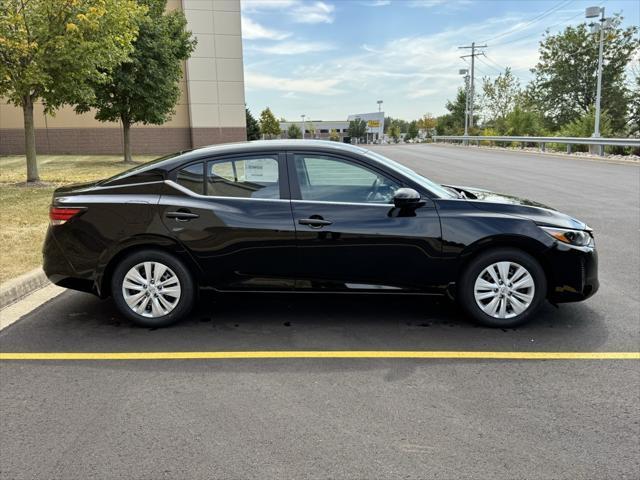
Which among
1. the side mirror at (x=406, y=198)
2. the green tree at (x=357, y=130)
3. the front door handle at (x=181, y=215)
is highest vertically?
the green tree at (x=357, y=130)

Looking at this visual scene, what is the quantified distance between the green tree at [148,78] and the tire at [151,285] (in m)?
18.6

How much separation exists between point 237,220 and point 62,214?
1.53 m

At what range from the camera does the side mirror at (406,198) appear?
4.60m

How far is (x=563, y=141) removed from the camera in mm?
27484

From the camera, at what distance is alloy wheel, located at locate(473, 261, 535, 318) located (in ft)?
15.4

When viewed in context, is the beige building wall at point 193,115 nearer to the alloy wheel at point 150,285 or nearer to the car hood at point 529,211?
the alloy wheel at point 150,285

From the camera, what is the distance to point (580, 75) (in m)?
60.1

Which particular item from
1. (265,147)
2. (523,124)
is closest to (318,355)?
(265,147)

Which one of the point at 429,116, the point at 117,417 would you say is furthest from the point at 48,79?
the point at 429,116

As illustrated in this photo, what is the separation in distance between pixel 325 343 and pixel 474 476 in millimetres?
1878

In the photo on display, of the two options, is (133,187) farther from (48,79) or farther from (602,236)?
(48,79)

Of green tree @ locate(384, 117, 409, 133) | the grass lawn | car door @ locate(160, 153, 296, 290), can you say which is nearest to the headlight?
car door @ locate(160, 153, 296, 290)

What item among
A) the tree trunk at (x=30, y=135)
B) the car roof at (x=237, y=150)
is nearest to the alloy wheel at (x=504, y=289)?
the car roof at (x=237, y=150)

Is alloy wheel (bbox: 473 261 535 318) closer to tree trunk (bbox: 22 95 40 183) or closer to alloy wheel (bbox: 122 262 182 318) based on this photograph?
alloy wheel (bbox: 122 262 182 318)
